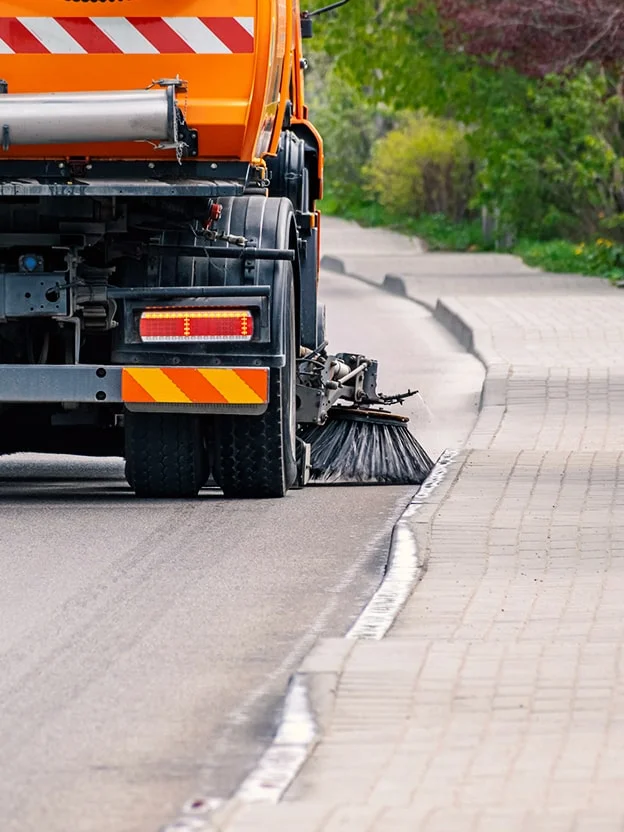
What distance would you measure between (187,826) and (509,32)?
23.4 metres

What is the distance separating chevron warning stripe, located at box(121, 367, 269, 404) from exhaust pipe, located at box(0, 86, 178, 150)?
1.08 m

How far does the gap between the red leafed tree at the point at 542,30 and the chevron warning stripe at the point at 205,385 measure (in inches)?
660

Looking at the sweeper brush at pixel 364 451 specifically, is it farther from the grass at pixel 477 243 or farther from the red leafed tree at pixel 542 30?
the grass at pixel 477 243

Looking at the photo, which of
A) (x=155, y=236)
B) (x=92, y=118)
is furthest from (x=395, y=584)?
(x=155, y=236)

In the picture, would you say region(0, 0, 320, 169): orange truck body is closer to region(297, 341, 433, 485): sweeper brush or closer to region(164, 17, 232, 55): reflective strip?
region(164, 17, 232, 55): reflective strip

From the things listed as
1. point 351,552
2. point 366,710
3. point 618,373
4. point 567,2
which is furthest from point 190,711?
point 567,2

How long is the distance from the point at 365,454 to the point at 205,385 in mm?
1699

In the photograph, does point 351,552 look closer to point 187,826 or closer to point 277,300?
point 277,300

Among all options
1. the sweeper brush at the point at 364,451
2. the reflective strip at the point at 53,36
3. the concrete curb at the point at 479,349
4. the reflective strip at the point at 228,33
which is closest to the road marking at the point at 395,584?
the sweeper brush at the point at 364,451

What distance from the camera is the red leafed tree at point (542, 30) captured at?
83.3ft

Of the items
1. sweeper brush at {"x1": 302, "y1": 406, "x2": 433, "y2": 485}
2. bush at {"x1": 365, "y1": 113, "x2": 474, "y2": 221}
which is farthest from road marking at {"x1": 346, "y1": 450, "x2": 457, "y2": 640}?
bush at {"x1": 365, "y1": 113, "x2": 474, "y2": 221}

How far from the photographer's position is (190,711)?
566 cm

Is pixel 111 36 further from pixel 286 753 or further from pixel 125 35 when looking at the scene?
pixel 286 753

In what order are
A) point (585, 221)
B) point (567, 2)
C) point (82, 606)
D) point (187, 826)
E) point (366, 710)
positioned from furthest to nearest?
point (585, 221) < point (567, 2) < point (82, 606) < point (366, 710) < point (187, 826)
